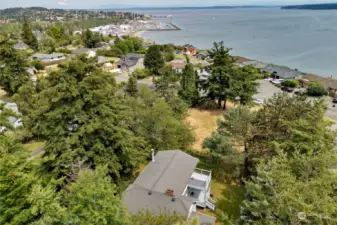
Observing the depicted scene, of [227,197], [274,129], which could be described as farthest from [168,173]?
[274,129]

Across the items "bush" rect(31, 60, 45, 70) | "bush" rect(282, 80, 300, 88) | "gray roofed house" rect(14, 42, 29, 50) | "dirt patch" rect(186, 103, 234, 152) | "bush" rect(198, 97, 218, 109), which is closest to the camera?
"dirt patch" rect(186, 103, 234, 152)

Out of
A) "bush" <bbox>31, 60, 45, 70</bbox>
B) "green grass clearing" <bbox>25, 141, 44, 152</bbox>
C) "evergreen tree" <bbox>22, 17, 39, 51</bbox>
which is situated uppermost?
"evergreen tree" <bbox>22, 17, 39, 51</bbox>

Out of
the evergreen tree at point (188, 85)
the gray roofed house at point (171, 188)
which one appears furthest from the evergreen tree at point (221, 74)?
the gray roofed house at point (171, 188)

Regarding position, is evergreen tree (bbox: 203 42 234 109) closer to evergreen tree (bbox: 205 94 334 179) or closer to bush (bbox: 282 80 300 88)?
evergreen tree (bbox: 205 94 334 179)

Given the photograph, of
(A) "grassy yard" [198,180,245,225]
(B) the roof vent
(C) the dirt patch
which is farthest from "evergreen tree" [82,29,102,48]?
(B) the roof vent

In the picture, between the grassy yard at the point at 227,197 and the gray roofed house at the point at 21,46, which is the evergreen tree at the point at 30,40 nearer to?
the gray roofed house at the point at 21,46

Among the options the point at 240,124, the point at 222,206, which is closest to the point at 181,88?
the point at 240,124

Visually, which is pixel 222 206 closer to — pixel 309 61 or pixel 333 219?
pixel 333 219
